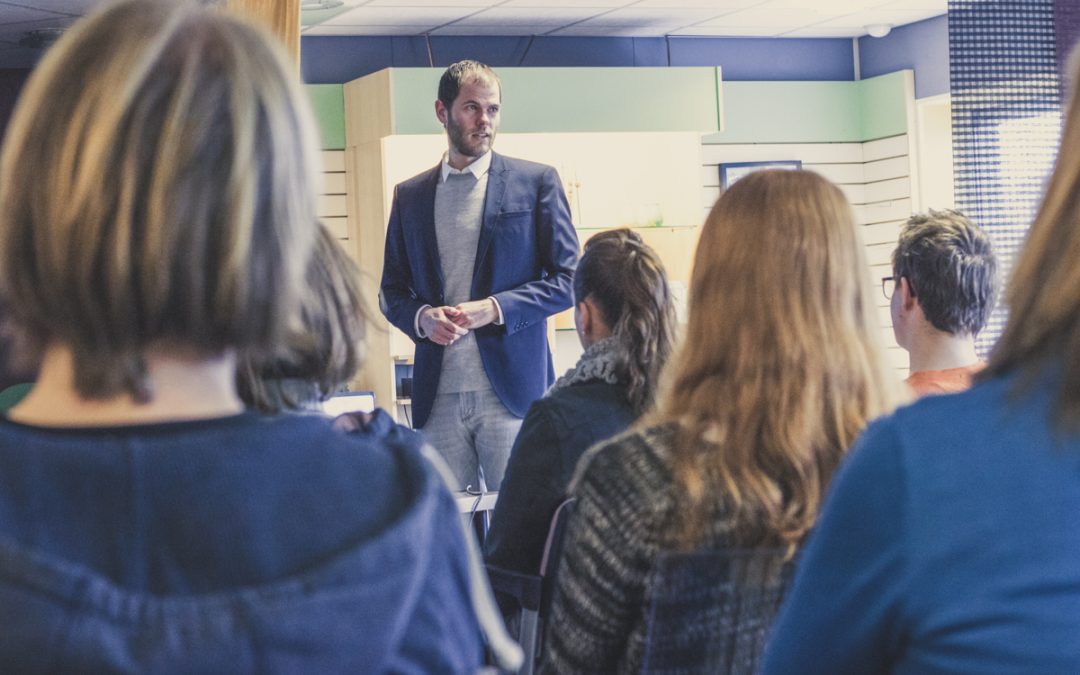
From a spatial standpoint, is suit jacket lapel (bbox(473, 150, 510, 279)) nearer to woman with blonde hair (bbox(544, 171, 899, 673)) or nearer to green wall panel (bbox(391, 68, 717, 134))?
woman with blonde hair (bbox(544, 171, 899, 673))

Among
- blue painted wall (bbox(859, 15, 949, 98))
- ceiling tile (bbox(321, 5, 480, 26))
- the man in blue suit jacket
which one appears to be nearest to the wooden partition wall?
the man in blue suit jacket

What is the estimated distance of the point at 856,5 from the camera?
24.9ft

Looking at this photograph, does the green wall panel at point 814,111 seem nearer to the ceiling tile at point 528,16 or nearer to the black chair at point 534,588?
the ceiling tile at point 528,16

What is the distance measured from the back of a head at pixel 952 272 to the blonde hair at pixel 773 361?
94 cm

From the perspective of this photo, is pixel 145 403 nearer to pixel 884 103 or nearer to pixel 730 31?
pixel 730 31

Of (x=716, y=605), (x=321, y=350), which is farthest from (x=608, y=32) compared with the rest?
(x=716, y=605)

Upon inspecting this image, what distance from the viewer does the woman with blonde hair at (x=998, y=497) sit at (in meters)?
0.88

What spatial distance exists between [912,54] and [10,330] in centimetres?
809

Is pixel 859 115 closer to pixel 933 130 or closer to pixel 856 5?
pixel 933 130

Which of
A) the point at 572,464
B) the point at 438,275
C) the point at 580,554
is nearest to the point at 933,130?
the point at 438,275

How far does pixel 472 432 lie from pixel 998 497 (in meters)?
2.64

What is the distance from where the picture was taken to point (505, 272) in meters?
3.51

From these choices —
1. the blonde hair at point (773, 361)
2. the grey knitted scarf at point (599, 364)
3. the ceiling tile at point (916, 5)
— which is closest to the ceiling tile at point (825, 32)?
the ceiling tile at point (916, 5)

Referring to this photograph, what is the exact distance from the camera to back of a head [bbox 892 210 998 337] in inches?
100
